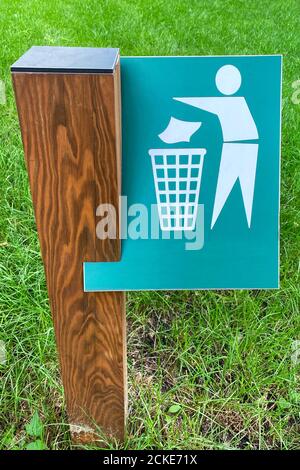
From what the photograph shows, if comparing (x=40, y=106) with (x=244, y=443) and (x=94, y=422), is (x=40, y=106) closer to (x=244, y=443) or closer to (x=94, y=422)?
(x=94, y=422)

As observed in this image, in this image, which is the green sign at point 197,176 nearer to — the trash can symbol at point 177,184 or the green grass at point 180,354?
the trash can symbol at point 177,184

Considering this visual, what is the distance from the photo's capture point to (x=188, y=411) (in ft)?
5.74

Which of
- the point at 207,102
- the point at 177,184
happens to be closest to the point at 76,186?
the point at 177,184

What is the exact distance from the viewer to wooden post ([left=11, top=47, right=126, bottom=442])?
3.59 feet

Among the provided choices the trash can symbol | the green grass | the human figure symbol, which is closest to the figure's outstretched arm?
the human figure symbol

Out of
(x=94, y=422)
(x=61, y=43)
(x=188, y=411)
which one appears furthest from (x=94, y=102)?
(x=61, y=43)

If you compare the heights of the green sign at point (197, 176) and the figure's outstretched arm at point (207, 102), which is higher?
the figure's outstretched arm at point (207, 102)

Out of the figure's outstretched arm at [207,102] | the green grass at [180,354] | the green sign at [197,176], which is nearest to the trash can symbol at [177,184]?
the green sign at [197,176]

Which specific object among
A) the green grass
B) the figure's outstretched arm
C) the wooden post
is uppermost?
the figure's outstretched arm

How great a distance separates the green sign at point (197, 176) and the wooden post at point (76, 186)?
53mm

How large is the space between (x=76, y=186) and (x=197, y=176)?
0.32 m

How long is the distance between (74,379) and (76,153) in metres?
0.70

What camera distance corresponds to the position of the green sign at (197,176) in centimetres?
125

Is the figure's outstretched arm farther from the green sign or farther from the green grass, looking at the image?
the green grass
